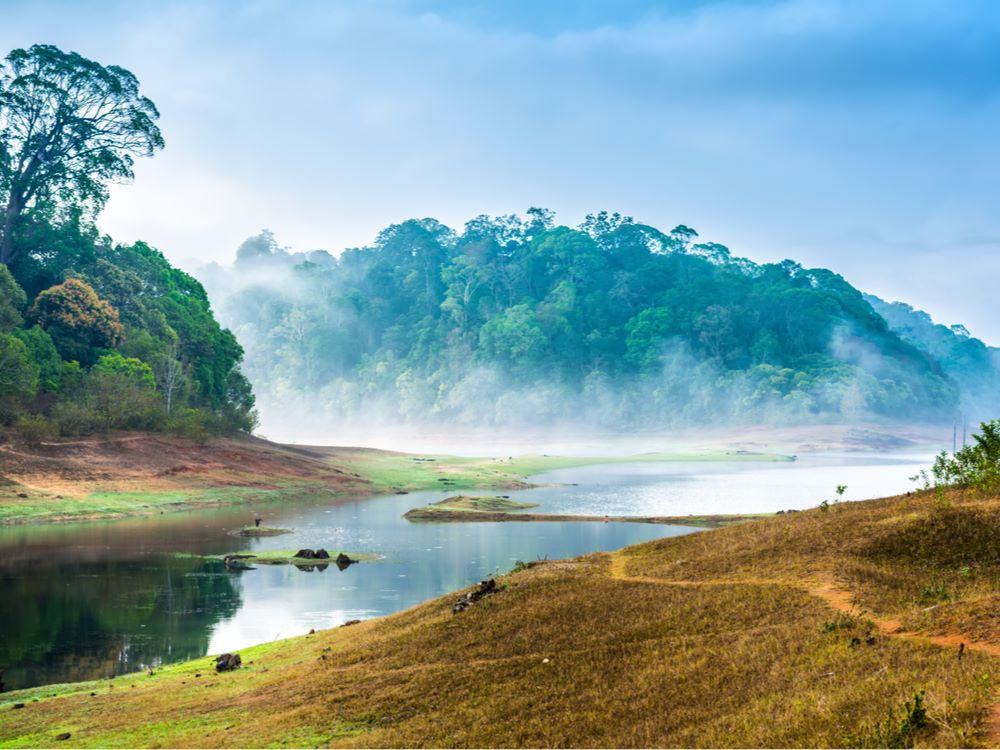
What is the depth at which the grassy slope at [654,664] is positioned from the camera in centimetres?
1273

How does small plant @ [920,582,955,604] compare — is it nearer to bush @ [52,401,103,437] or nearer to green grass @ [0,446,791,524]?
green grass @ [0,446,791,524]

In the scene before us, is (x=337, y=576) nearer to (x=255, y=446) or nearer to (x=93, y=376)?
(x=93, y=376)

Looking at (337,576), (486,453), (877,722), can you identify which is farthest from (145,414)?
(486,453)

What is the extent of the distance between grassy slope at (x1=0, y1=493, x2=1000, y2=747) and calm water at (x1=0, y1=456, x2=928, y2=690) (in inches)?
262

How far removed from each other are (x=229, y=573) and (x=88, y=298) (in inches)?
2062

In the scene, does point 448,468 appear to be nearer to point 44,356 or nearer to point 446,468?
point 446,468

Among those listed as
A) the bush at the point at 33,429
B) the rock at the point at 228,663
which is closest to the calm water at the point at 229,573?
the rock at the point at 228,663

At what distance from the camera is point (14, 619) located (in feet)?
107

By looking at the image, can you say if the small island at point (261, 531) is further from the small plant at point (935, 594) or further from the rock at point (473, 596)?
the small plant at point (935, 594)

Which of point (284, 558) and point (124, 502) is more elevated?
point (124, 502)

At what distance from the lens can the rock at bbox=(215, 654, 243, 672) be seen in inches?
869

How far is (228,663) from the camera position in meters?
22.2

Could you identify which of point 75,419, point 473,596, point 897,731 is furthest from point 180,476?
point 897,731

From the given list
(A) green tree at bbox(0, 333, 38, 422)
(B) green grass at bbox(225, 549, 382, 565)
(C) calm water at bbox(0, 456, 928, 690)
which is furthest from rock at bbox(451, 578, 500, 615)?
(A) green tree at bbox(0, 333, 38, 422)
